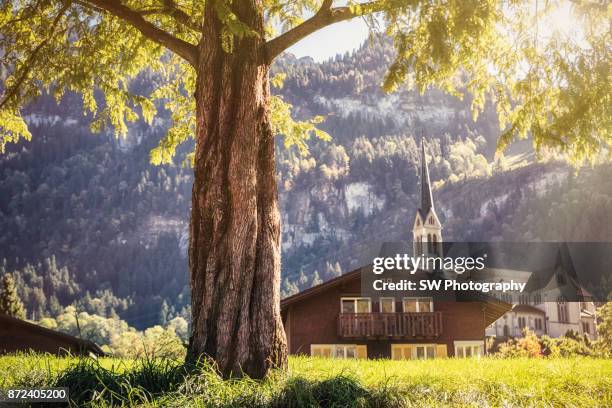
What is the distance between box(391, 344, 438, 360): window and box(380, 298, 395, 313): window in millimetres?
1636

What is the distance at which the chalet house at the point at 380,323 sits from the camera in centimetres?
2789

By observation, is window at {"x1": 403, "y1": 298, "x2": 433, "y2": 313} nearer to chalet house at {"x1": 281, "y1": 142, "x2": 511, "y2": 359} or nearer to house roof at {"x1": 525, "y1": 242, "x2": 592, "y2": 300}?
chalet house at {"x1": 281, "y1": 142, "x2": 511, "y2": 359}

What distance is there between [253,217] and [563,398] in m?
3.73

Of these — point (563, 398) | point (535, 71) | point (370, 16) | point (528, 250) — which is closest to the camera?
point (563, 398)

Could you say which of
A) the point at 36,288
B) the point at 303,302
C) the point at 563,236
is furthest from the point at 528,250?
the point at 36,288

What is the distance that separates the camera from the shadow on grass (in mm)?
5301

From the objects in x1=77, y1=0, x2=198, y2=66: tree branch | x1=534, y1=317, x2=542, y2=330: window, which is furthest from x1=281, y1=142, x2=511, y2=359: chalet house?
x1=534, y1=317, x2=542, y2=330: window

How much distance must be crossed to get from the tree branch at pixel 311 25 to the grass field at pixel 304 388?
3912mm

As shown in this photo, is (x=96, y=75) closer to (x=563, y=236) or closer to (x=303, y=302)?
(x=303, y=302)

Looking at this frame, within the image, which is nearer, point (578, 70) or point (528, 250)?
point (578, 70)

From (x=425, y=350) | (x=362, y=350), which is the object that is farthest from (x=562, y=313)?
(x=362, y=350)

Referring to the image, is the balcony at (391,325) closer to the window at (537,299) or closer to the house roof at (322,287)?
the house roof at (322,287)

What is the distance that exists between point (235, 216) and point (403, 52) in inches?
122

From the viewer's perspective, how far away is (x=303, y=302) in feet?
92.5
